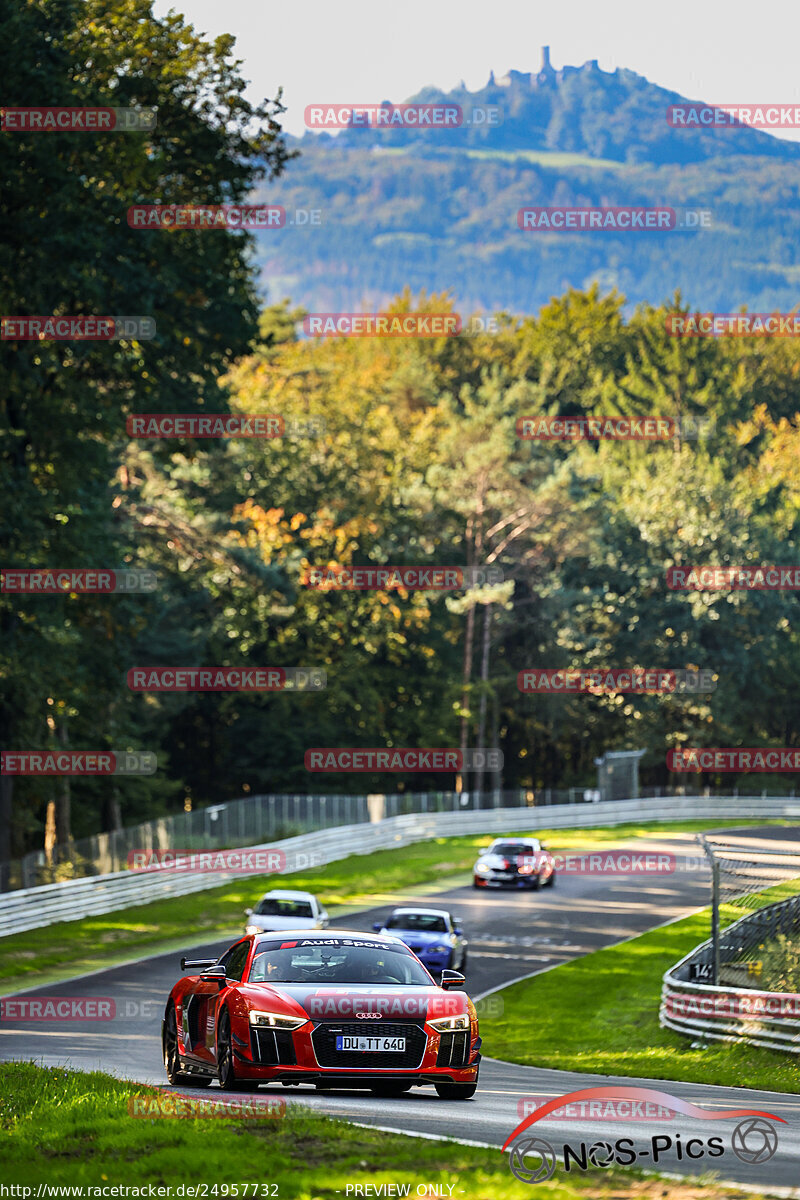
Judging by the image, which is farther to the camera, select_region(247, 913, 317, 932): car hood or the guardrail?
select_region(247, 913, 317, 932): car hood

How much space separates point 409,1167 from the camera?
8.11 m

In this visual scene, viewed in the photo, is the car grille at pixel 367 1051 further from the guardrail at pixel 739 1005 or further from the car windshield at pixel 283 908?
the car windshield at pixel 283 908

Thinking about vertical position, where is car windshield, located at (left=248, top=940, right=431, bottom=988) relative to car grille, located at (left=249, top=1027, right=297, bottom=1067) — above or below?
above

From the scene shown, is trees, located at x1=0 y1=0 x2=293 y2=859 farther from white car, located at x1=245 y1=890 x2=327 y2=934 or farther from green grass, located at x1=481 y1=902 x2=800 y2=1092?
green grass, located at x1=481 y1=902 x2=800 y2=1092

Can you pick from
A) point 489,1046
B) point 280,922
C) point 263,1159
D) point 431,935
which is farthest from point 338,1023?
point 280,922

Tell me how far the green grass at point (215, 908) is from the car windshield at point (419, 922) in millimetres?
5843

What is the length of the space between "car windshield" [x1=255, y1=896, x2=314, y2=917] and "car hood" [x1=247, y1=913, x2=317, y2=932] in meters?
0.20

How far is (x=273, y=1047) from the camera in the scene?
1045 cm

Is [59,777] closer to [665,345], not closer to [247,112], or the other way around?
[247,112]

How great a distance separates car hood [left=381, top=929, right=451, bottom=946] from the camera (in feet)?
83.1

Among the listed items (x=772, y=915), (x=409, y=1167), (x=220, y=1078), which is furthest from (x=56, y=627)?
(x=409, y=1167)

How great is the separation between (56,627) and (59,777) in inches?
507

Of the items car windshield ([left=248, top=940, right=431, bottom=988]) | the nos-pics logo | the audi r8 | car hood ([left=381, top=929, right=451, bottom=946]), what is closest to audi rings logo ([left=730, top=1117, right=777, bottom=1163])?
the nos-pics logo

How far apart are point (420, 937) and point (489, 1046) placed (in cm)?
424
